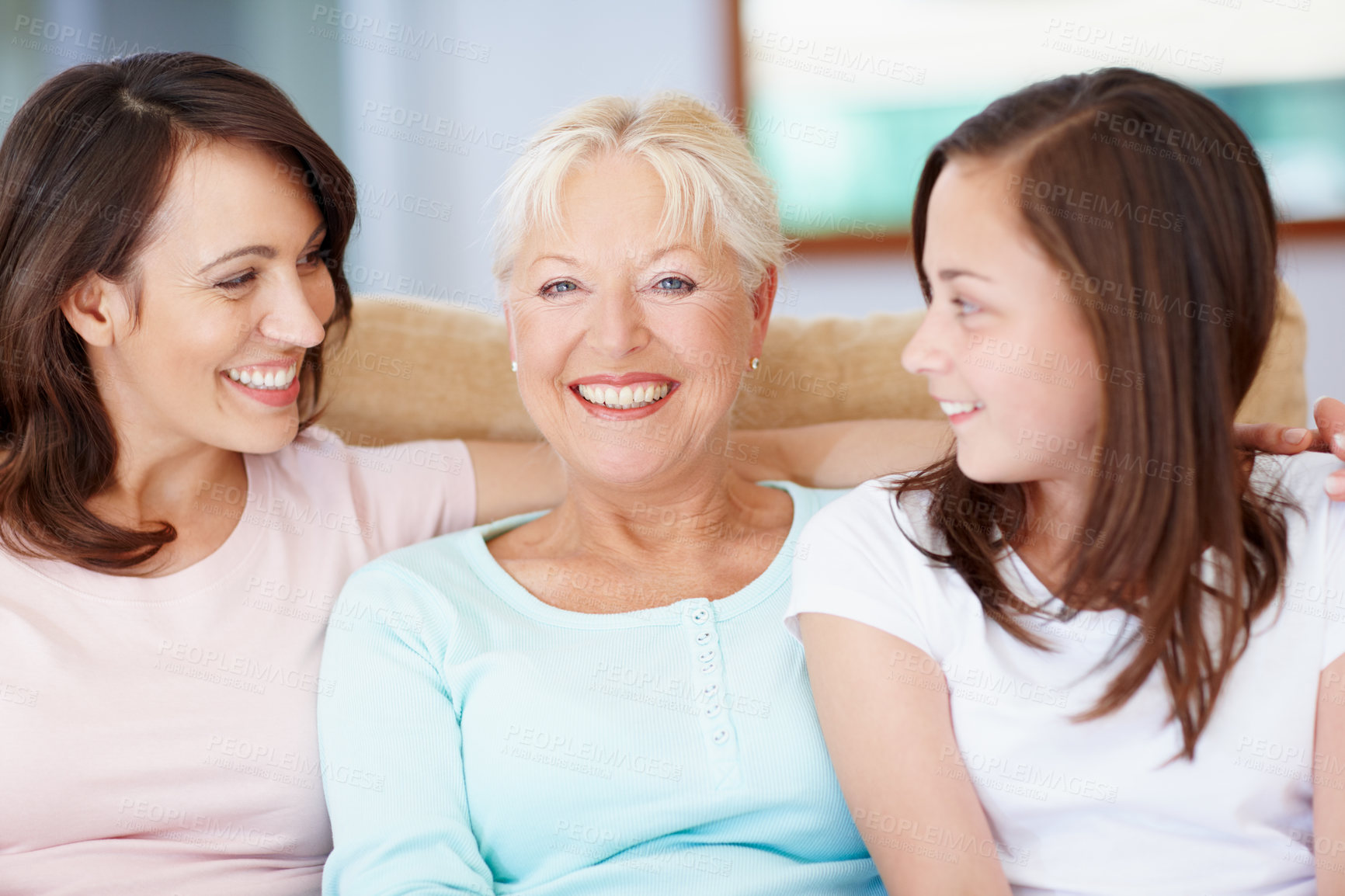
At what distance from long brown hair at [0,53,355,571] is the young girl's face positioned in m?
0.88

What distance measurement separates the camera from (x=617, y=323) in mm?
1440

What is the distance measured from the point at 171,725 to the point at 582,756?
50cm

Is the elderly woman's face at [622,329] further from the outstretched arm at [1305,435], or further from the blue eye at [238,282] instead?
the outstretched arm at [1305,435]

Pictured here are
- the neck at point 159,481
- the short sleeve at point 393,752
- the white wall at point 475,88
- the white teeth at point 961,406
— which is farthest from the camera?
the white wall at point 475,88

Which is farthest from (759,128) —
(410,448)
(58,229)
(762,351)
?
(58,229)

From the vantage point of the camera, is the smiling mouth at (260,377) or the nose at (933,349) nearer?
the nose at (933,349)

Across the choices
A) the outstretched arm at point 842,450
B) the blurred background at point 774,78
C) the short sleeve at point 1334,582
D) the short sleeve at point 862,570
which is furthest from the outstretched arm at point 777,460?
the blurred background at point 774,78

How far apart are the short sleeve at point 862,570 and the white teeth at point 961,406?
0.16m

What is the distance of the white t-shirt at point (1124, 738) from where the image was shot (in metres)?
1.15

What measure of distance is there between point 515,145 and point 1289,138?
2.88m

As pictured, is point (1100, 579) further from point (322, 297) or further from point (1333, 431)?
point (322, 297)

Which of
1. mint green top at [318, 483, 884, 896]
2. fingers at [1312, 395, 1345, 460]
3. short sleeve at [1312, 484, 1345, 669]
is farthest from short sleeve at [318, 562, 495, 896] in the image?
fingers at [1312, 395, 1345, 460]

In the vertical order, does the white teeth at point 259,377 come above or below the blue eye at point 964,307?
below

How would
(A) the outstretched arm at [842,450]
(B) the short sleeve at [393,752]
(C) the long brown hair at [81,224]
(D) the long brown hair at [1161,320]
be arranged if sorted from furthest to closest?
(A) the outstretched arm at [842,450]
(C) the long brown hair at [81,224]
(B) the short sleeve at [393,752]
(D) the long brown hair at [1161,320]
